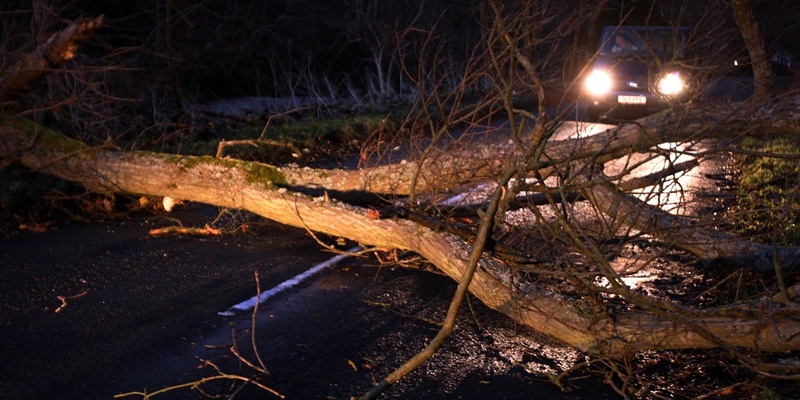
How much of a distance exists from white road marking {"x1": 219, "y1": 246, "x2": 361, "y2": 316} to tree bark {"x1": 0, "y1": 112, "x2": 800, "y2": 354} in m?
0.29

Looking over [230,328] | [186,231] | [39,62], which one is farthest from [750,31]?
[39,62]

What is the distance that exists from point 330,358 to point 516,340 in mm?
1241

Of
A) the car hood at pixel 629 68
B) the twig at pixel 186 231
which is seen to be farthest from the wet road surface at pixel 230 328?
the car hood at pixel 629 68

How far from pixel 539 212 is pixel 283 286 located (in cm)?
237

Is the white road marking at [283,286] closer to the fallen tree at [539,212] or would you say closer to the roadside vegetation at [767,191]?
the fallen tree at [539,212]

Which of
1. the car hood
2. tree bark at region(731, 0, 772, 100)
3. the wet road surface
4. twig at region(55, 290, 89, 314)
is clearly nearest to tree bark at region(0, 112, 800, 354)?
the wet road surface

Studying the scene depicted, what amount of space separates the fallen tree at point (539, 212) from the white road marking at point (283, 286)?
0.93ft

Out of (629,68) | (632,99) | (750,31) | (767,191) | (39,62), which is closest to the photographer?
(39,62)

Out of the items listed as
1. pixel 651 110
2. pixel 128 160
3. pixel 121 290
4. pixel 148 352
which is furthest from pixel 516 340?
pixel 651 110

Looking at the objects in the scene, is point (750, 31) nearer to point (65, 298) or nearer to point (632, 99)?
point (632, 99)

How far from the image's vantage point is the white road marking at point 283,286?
551 centimetres

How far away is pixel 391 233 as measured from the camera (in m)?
6.25

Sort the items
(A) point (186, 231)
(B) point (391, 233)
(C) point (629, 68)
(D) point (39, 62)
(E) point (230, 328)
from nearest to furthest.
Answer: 1. (E) point (230, 328)
2. (B) point (391, 233)
3. (A) point (186, 231)
4. (D) point (39, 62)
5. (C) point (629, 68)

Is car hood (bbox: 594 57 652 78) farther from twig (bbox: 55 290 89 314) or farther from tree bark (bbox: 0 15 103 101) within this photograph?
twig (bbox: 55 290 89 314)
